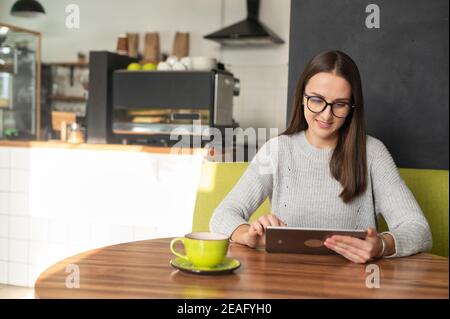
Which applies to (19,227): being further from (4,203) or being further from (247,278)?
(247,278)

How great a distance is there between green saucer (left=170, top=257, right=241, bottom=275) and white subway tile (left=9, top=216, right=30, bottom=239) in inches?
83.2

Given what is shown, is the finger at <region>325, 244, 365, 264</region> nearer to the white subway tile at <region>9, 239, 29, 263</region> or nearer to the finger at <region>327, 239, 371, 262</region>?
the finger at <region>327, 239, 371, 262</region>

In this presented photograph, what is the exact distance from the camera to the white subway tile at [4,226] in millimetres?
2934

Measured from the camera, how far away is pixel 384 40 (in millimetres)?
1803

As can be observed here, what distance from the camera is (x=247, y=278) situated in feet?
3.03

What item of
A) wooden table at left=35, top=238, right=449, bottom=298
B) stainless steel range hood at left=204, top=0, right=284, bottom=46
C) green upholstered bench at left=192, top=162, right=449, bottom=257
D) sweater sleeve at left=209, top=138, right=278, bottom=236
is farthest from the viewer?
stainless steel range hood at left=204, top=0, right=284, bottom=46

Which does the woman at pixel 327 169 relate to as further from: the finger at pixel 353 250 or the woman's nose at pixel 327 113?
the finger at pixel 353 250

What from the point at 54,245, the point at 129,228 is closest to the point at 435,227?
the point at 129,228

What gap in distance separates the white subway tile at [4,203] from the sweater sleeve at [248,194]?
184 centimetres

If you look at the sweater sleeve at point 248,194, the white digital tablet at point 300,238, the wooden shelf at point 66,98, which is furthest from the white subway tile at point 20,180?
the wooden shelf at point 66,98

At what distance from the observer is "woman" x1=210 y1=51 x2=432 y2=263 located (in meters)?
1.43

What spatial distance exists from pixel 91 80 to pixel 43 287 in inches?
105

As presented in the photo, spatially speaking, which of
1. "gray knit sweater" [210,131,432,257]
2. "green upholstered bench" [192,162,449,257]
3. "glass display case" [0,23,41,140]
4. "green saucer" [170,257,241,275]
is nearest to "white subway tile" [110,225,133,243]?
"green upholstered bench" [192,162,449,257]
